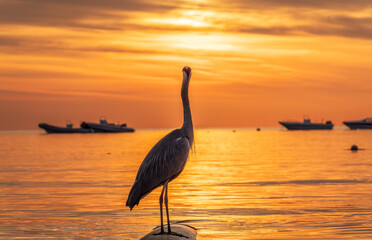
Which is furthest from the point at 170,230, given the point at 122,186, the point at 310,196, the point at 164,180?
the point at 122,186

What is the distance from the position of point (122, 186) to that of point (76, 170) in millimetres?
11044

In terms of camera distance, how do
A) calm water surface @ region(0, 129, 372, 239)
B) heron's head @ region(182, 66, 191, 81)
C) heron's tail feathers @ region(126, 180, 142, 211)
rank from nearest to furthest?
heron's tail feathers @ region(126, 180, 142, 211), heron's head @ region(182, 66, 191, 81), calm water surface @ region(0, 129, 372, 239)

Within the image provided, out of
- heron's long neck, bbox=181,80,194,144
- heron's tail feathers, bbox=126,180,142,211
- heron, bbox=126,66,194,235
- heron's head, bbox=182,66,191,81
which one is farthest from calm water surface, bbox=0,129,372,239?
heron's head, bbox=182,66,191,81

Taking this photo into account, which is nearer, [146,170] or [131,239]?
[146,170]

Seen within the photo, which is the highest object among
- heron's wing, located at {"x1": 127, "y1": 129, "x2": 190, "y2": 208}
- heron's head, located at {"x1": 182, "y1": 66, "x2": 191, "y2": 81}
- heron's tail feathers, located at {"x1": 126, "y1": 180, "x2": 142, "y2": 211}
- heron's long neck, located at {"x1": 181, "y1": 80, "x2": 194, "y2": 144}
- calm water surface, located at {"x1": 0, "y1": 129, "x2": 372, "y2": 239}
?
heron's head, located at {"x1": 182, "y1": 66, "x2": 191, "y2": 81}

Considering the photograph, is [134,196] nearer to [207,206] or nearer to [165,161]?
[165,161]

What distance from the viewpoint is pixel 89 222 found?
1722cm

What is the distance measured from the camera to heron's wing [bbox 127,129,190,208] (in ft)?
43.3

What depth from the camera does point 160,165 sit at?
43.4 ft

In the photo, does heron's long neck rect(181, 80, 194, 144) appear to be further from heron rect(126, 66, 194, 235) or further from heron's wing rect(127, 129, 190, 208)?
heron's wing rect(127, 129, 190, 208)

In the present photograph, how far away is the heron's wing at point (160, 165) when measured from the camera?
43.3 ft

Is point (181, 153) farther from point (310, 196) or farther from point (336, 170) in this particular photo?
point (336, 170)

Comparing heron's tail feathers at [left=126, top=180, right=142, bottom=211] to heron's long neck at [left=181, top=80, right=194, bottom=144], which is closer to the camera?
heron's tail feathers at [left=126, top=180, right=142, bottom=211]

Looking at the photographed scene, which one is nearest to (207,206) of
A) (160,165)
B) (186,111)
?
(160,165)
